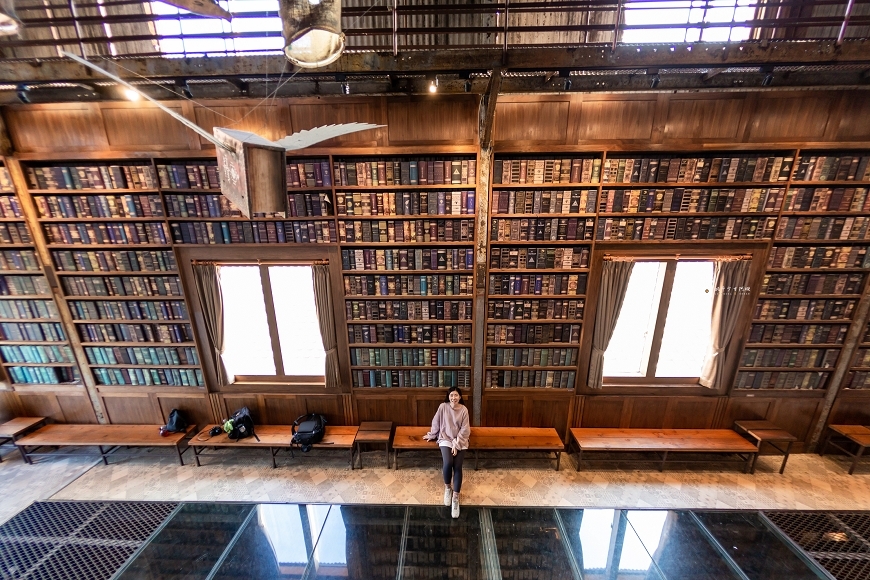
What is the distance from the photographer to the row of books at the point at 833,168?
10.7 feet

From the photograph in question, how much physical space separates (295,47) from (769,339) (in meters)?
4.84

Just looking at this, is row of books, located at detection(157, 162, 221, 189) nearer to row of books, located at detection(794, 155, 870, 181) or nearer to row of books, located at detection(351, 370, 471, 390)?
row of books, located at detection(351, 370, 471, 390)

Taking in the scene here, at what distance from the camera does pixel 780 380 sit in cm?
383

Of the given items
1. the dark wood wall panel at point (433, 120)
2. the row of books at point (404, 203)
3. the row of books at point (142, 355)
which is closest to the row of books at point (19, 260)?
the row of books at point (142, 355)

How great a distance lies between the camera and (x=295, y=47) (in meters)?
1.62

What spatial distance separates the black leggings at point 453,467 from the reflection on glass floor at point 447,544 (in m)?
0.23

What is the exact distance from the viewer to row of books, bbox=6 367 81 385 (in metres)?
4.08

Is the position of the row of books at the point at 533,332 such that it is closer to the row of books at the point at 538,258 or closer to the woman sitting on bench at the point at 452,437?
the row of books at the point at 538,258

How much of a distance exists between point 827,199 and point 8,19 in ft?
18.5

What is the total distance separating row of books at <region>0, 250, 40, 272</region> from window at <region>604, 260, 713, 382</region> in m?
6.06

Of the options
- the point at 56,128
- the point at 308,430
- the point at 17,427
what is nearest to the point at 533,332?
the point at 308,430

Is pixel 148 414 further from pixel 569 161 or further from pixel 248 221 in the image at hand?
pixel 569 161

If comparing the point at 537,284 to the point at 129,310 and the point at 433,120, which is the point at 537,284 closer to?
the point at 433,120

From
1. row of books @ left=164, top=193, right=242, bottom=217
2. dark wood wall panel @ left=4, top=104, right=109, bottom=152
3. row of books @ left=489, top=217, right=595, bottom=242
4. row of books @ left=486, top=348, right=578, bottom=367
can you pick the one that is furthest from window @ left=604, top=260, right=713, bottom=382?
dark wood wall panel @ left=4, top=104, right=109, bottom=152
